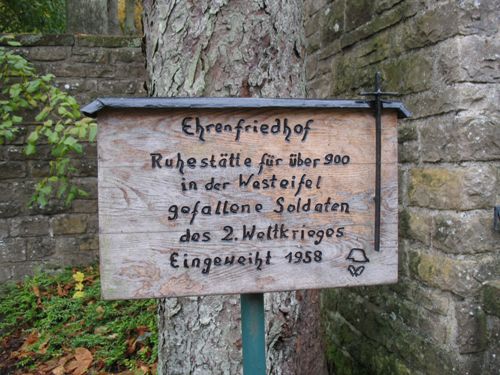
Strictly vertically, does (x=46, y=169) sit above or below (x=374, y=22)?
below

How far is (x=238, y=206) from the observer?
129 cm

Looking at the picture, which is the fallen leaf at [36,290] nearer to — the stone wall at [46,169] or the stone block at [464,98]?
the stone wall at [46,169]

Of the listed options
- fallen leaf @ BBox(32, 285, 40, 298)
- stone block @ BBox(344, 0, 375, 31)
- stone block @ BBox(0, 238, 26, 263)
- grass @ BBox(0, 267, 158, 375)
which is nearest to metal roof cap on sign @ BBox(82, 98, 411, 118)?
stone block @ BBox(344, 0, 375, 31)

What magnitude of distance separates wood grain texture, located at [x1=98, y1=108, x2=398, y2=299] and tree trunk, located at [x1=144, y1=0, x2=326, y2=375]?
0.66 meters

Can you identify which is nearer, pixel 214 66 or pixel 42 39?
pixel 214 66

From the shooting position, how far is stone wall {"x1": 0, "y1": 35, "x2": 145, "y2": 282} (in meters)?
4.59

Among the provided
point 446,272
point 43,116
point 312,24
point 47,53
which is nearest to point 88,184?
point 43,116

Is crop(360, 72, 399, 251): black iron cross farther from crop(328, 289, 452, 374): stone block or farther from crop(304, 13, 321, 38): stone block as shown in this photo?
crop(304, 13, 321, 38): stone block

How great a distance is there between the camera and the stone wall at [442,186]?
2.14 m

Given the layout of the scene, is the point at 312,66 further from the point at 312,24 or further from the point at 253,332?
the point at 253,332

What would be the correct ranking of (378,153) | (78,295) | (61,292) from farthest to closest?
1. (61,292)
2. (78,295)
3. (378,153)

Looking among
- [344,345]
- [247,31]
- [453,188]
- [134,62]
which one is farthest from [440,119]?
[134,62]

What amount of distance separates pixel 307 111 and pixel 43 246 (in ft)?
13.4

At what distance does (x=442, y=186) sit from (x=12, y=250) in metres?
4.00
